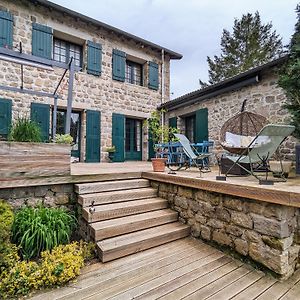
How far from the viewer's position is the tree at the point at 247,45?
15.0m

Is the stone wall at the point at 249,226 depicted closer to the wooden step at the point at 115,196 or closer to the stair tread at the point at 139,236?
the stair tread at the point at 139,236

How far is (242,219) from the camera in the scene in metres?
2.53

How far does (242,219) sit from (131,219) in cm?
139

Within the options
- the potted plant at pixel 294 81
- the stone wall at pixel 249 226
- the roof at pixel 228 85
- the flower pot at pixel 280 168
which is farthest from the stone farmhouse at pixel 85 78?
the potted plant at pixel 294 81

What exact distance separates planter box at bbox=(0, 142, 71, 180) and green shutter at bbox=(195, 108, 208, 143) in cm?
503

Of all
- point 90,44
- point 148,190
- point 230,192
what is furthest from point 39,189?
point 90,44

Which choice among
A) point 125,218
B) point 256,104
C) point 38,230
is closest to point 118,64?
point 256,104

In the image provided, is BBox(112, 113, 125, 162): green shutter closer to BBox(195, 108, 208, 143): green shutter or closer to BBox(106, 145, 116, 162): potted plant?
BBox(106, 145, 116, 162): potted plant

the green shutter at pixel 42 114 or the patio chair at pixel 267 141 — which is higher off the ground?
the green shutter at pixel 42 114

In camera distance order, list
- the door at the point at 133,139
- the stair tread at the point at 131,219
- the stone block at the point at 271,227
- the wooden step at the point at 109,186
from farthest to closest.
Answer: the door at the point at 133,139 < the wooden step at the point at 109,186 < the stair tread at the point at 131,219 < the stone block at the point at 271,227

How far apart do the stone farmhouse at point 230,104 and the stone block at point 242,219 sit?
3028 mm

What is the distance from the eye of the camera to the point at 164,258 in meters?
2.53

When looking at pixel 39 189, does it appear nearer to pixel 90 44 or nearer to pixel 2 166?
pixel 2 166

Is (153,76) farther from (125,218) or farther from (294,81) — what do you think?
(125,218)
